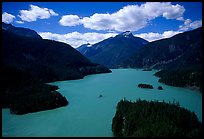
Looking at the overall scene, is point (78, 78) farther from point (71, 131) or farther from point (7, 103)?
point (71, 131)

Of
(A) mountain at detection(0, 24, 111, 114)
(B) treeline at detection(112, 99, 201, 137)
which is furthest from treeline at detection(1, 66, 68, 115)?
(B) treeline at detection(112, 99, 201, 137)

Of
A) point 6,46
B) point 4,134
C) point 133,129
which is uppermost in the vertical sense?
point 6,46

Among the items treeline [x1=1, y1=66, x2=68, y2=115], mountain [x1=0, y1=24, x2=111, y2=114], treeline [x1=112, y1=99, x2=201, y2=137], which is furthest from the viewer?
mountain [x1=0, y1=24, x2=111, y2=114]

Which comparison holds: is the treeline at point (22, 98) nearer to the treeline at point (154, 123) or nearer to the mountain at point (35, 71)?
the mountain at point (35, 71)

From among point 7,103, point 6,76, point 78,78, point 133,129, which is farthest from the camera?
point 78,78

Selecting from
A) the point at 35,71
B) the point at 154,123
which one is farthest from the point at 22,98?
the point at 35,71

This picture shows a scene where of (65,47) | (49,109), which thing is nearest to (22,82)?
(49,109)

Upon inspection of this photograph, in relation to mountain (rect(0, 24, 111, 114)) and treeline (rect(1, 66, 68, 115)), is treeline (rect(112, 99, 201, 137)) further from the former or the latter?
mountain (rect(0, 24, 111, 114))
